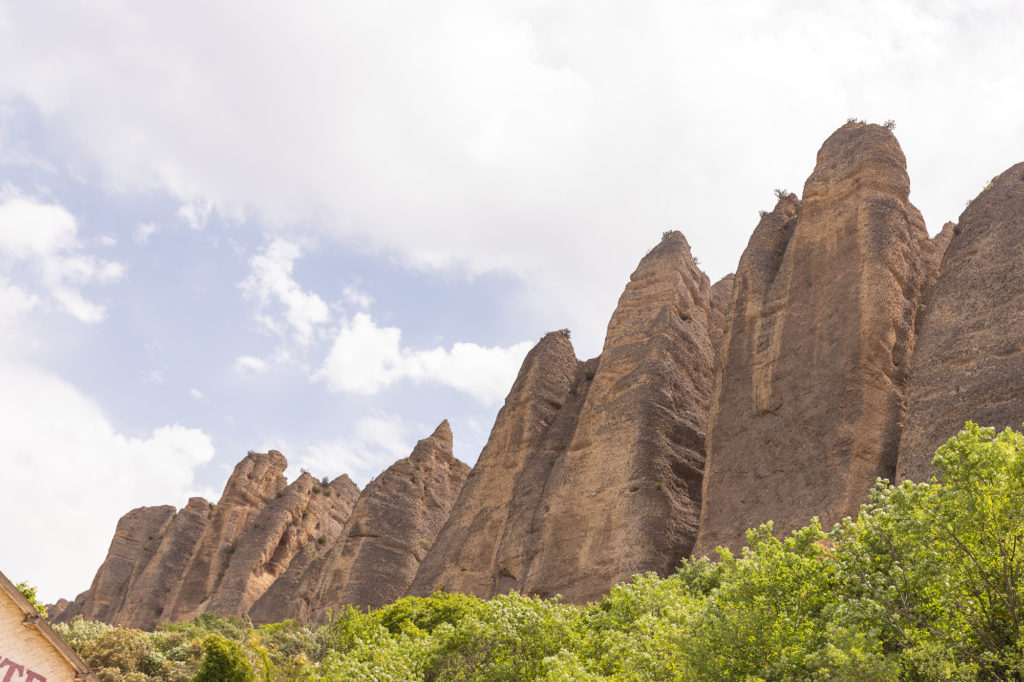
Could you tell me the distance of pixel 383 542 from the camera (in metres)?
50.0

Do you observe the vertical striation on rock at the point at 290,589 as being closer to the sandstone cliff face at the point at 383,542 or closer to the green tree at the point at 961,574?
the sandstone cliff face at the point at 383,542

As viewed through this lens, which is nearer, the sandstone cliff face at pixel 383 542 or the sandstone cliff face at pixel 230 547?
the sandstone cliff face at pixel 383 542

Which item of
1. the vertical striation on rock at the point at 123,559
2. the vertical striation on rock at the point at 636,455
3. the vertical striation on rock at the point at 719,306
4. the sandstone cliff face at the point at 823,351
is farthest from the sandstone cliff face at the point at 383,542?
the vertical striation on rock at the point at 123,559

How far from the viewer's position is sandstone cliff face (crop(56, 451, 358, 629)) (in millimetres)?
63031

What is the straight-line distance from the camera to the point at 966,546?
513 inches

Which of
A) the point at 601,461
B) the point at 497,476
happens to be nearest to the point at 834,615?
the point at 601,461

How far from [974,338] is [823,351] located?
544cm

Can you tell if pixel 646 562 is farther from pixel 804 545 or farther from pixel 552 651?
pixel 804 545

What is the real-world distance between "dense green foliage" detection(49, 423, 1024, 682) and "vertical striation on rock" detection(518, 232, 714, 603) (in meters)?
7.66

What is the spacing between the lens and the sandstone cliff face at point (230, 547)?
63.0 meters

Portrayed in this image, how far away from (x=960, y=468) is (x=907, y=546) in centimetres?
184

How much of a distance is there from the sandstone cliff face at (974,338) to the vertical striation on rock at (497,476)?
64.2 feet

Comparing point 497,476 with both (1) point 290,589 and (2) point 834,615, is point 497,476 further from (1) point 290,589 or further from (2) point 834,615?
(2) point 834,615

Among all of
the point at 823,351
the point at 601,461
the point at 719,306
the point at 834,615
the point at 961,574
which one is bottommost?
the point at 834,615
